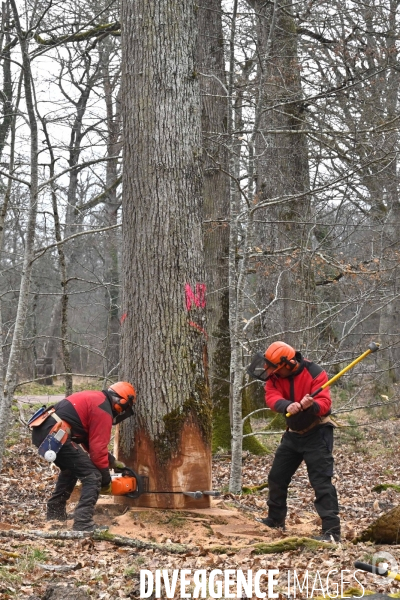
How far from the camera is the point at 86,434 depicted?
22.4 feet

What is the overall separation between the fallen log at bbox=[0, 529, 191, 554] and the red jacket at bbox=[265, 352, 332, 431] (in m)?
1.62

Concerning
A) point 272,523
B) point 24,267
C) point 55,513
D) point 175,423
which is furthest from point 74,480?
point 24,267

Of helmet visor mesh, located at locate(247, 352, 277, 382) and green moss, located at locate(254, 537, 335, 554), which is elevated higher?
helmet visor mesh, located at locate(247, 352, 277, 382)

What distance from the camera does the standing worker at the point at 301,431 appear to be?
6.41 m

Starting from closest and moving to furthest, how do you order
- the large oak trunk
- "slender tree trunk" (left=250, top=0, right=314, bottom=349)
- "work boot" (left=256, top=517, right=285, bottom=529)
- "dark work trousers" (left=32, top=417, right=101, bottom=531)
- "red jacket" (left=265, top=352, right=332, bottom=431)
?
"dark work trousers" (left=32, top=417, right=101, bottom=531) → "red jacket" (left=265, top=352, right=332, bottom=431) → the large oak trunk → "work boot" (left=256, top=517, right=285, bottom=529) → "slender tree trunk" (left=250, top=0, right=314, bottom=349)

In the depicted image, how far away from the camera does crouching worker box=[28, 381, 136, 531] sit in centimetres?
646

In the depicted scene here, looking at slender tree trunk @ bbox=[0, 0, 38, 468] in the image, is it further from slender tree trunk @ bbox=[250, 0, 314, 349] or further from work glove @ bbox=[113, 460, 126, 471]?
slender tree trunk @ bbox=[250, 0, 314, 349]

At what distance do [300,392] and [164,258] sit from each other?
184cm

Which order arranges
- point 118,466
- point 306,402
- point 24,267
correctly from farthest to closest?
point 24,267, point 118,466, point 306,402

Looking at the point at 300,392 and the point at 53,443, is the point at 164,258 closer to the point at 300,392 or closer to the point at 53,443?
the point at 300,392

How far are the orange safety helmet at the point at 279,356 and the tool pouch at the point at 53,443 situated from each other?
206 centimetres

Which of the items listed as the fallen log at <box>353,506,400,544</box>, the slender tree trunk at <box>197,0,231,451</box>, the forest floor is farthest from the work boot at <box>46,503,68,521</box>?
the slender tree trunk at <box>197,0,231,451</box>

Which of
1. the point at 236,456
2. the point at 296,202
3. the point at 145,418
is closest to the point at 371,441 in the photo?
the point at 296,202

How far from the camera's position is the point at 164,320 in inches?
262
